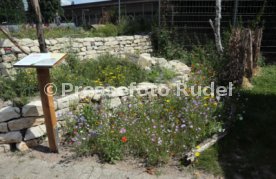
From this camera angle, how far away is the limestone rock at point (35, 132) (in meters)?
3.86

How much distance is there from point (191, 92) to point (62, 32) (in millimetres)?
4574

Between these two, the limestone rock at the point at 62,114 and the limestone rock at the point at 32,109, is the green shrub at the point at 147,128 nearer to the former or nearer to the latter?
the limestone rock at the point at 62,114

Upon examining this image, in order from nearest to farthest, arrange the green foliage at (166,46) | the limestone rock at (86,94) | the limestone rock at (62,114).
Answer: the limestone rock at (62,114) < the limestone rock at (86,94) < the green foliage at (166,46)

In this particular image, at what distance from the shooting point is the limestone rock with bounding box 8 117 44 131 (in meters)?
3.79

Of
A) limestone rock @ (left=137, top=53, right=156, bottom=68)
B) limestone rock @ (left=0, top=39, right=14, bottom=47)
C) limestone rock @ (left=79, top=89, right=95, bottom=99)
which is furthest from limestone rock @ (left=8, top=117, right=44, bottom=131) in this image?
limestone rock @ (left=137, top=53, right=156, bottom=68)

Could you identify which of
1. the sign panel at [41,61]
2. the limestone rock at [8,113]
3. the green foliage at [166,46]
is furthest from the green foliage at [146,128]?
the green foliage at [166,46]

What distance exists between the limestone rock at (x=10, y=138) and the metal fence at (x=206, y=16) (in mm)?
6066

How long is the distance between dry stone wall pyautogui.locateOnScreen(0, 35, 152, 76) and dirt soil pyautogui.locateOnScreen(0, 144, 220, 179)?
2.53 m

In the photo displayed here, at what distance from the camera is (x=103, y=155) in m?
3.54

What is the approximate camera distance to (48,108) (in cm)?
351

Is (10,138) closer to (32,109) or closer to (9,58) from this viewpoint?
(32,109)

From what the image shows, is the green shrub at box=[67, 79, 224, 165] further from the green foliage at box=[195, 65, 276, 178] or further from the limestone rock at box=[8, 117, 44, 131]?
the limestone rock at box=[8, 117, 44, 131]

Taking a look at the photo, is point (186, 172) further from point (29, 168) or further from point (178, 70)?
point (178, 70)

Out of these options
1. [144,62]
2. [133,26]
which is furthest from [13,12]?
[144,62]
